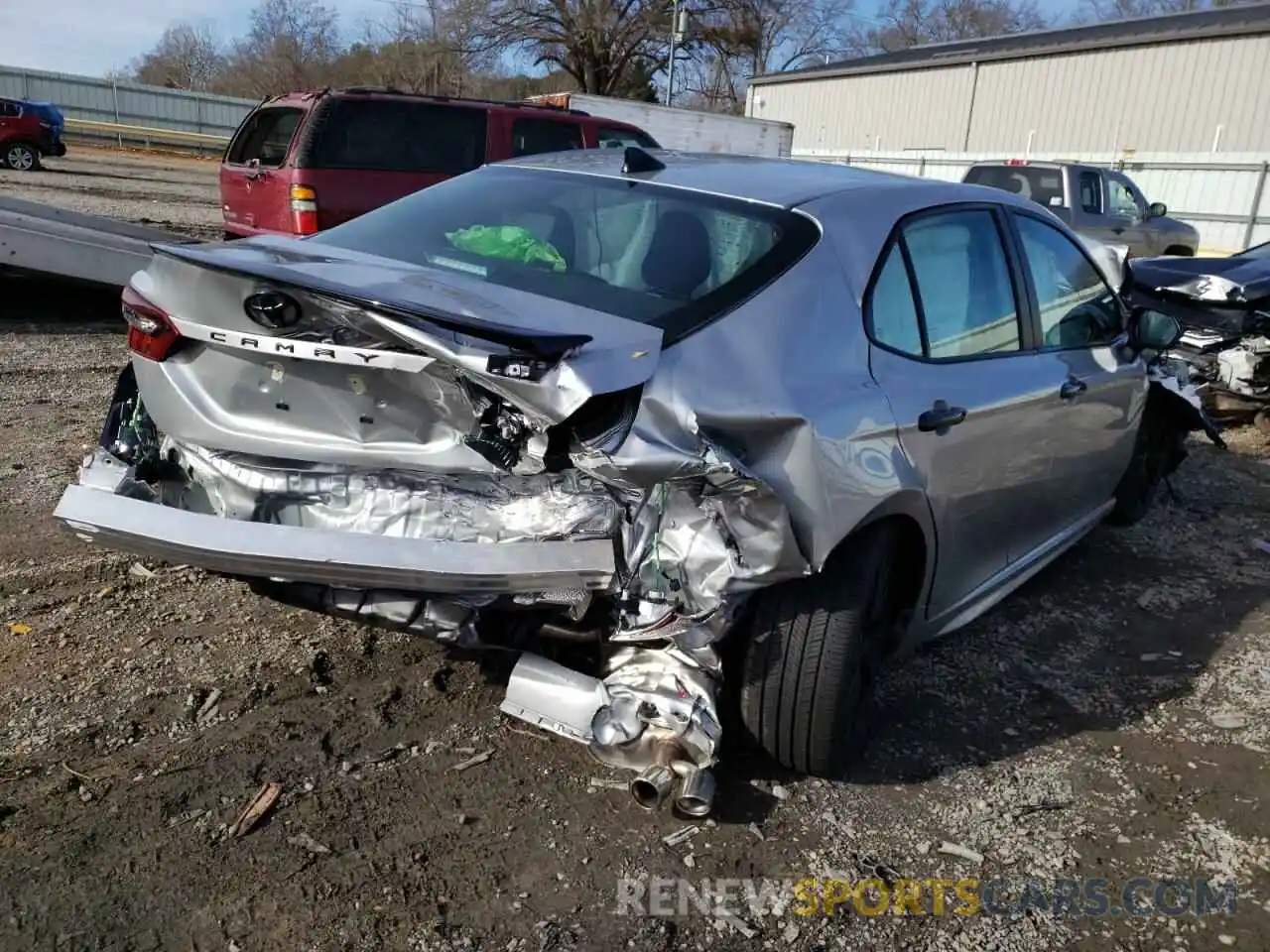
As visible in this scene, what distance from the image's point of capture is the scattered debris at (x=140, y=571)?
13.0ft

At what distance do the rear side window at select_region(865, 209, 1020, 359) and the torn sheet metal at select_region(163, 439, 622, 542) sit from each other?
3.41 feet

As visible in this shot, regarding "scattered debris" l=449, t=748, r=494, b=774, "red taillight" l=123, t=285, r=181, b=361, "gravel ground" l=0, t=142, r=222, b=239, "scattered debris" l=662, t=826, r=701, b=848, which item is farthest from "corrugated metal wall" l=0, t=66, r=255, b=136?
"scattered debris" l=662, t=826, r=701, b=848

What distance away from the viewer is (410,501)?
2.64m

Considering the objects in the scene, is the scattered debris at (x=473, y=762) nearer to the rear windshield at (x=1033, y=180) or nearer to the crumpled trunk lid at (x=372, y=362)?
the crumpled trunk lid at (x=372, y=362)

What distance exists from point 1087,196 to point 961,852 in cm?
1242

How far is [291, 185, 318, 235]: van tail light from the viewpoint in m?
8.74

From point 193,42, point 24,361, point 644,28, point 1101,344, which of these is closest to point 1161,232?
point 1101,344

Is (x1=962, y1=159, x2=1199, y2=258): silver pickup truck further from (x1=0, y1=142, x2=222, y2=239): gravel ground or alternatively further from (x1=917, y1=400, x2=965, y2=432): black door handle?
(x1=917, y1=400, x2=965, y2=432): black door handle

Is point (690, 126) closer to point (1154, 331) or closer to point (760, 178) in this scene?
point (1154, 331)

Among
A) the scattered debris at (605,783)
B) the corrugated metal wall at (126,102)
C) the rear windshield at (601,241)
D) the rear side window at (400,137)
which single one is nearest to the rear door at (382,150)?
the rear side window at (400,137)

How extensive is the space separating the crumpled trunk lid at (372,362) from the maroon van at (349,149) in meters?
6.22

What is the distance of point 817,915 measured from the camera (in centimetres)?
257

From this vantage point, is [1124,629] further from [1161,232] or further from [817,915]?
[1161,232]

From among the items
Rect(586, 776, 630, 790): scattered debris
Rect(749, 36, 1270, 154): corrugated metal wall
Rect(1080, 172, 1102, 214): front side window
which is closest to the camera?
Rect(586, 776, 630, 790): scattered debris
